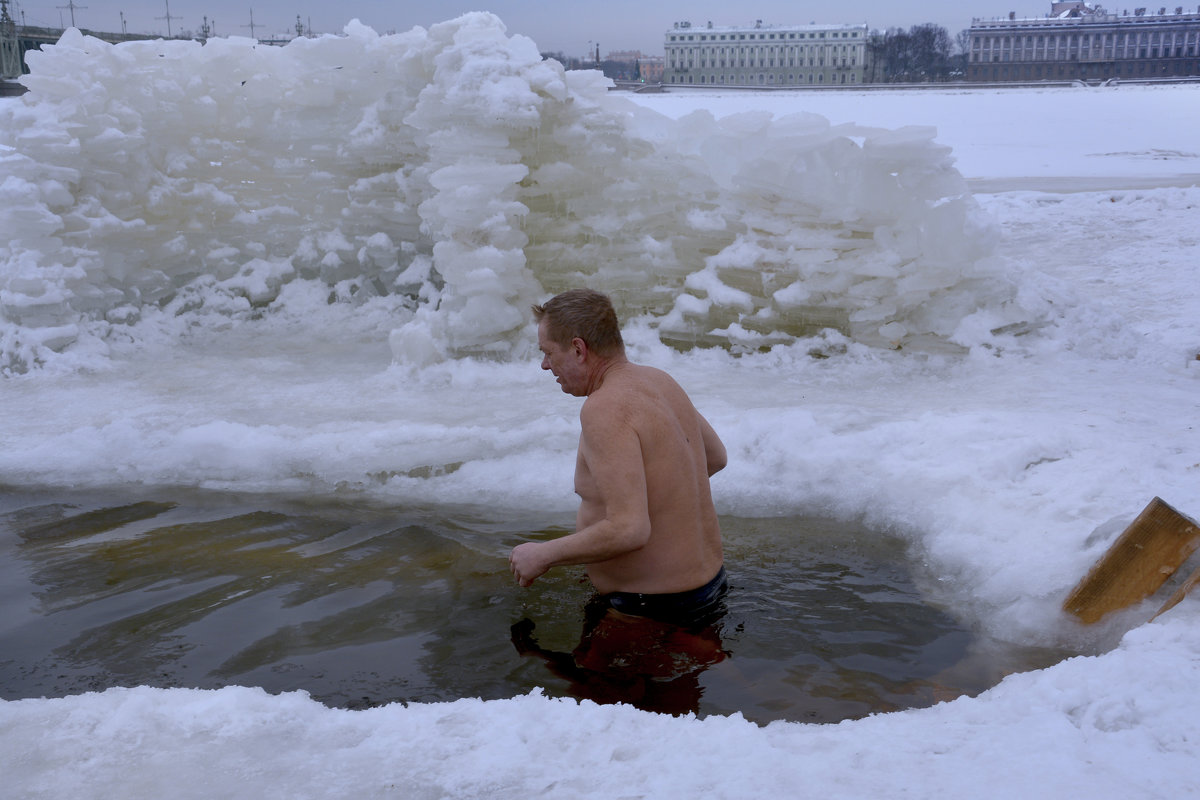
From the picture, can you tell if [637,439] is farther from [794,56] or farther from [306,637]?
[794,56]

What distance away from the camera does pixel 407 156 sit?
879 cm

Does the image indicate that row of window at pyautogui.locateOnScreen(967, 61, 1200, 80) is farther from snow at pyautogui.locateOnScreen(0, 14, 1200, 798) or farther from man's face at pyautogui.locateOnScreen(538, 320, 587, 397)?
man's face at pyautogui.locateOnScreen(538, 320, 587, 397)

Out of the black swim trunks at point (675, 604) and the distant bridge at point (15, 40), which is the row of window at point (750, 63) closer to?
the distant bridge at point (15, 40)

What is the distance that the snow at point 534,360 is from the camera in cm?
236

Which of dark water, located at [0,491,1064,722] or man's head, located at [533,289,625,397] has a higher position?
man's head, located at [533,289,625,397]

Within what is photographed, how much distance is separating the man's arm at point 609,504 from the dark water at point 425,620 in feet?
1.60

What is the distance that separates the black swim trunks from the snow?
90 centimetres

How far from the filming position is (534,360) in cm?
723

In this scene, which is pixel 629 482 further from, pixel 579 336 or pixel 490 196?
pixel 490 196

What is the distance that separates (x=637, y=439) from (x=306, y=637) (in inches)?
58.6

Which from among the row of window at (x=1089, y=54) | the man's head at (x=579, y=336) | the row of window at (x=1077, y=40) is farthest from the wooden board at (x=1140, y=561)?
the row of window at (x=1089, y=54)

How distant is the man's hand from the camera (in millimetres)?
3080

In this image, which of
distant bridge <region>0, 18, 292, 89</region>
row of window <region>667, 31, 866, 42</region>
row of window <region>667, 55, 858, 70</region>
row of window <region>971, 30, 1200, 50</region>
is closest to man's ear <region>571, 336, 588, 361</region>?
distant bridge <region>0, 18, 292, 89</region>

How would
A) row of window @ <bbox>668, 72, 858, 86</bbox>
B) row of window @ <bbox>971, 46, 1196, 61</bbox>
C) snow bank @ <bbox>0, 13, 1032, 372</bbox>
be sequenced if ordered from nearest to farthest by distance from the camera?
snow bank @ <bbox>0, 13, 1032, 372</bbox> → row of window @ <bbox>971, 46, 1196, 61</bbox> → row of window @ <bbox>668, 72, 858, 86</bbox>
